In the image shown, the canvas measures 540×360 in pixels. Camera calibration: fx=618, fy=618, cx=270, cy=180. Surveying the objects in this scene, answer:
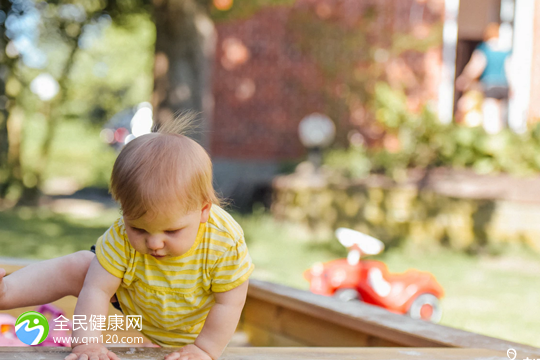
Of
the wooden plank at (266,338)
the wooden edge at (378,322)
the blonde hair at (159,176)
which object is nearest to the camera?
the blonde hair at (159,176)

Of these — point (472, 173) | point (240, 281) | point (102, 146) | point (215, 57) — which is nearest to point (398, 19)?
point (215, 57)

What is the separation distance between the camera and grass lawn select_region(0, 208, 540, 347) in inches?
154

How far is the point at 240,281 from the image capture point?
1.57 m

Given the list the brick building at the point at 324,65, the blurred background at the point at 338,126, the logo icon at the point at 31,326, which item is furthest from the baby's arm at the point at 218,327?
the brick building at the point at 324,65

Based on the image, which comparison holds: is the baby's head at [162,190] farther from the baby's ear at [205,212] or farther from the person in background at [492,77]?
the person in background at [492,77]

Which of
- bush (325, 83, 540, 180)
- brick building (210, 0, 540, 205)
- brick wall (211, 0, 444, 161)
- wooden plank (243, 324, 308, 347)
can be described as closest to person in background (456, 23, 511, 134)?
brick building (210, 0, 540, 205)

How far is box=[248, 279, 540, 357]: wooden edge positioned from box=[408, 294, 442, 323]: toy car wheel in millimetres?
1214

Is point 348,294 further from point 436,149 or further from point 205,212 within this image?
point 436,149

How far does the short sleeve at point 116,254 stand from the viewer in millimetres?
1567

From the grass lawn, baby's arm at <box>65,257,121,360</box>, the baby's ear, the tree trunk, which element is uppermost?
the tree trunk

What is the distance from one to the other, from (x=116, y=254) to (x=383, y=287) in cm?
231

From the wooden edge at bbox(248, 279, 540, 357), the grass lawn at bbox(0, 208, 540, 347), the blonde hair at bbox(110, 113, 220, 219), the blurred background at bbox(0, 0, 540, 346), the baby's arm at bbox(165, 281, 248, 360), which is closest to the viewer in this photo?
the blonde hair at bbox(110, 113, 220, 219)

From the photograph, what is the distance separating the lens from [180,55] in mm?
5727

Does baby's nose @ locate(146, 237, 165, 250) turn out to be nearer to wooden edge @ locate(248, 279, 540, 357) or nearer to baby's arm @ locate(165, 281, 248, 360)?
baby's arm @ locate(165, 281, 248, 360)
